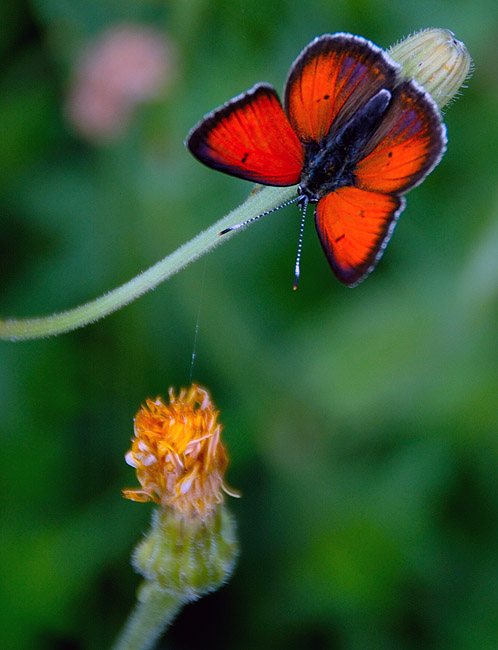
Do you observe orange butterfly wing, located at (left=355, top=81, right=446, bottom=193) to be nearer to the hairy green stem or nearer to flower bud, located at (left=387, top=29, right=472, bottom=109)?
flower bud, located at (left=387, top=29, right=472, bottom=109)

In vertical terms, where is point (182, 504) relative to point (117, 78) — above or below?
below

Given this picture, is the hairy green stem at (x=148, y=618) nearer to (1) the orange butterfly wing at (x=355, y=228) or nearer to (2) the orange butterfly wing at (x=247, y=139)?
(1) the orange butterfly wing at (x=355, y=228)

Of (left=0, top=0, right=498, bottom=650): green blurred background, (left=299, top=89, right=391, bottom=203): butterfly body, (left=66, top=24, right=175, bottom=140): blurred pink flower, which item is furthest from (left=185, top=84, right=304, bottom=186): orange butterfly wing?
(left=66, top=24, right=175, bottom=140): blurred pink flower

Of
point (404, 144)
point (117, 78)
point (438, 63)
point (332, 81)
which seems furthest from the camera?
point (117, 78)

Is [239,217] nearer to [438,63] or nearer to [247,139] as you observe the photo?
[247,139]

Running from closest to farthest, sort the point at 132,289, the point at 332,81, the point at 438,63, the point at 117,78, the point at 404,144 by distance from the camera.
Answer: the point at 132,289 < the point at 438,63 < the point at 404,144 < the point at 332,81 < the point at 117,78

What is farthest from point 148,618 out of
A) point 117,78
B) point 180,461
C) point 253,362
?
point 117,78
